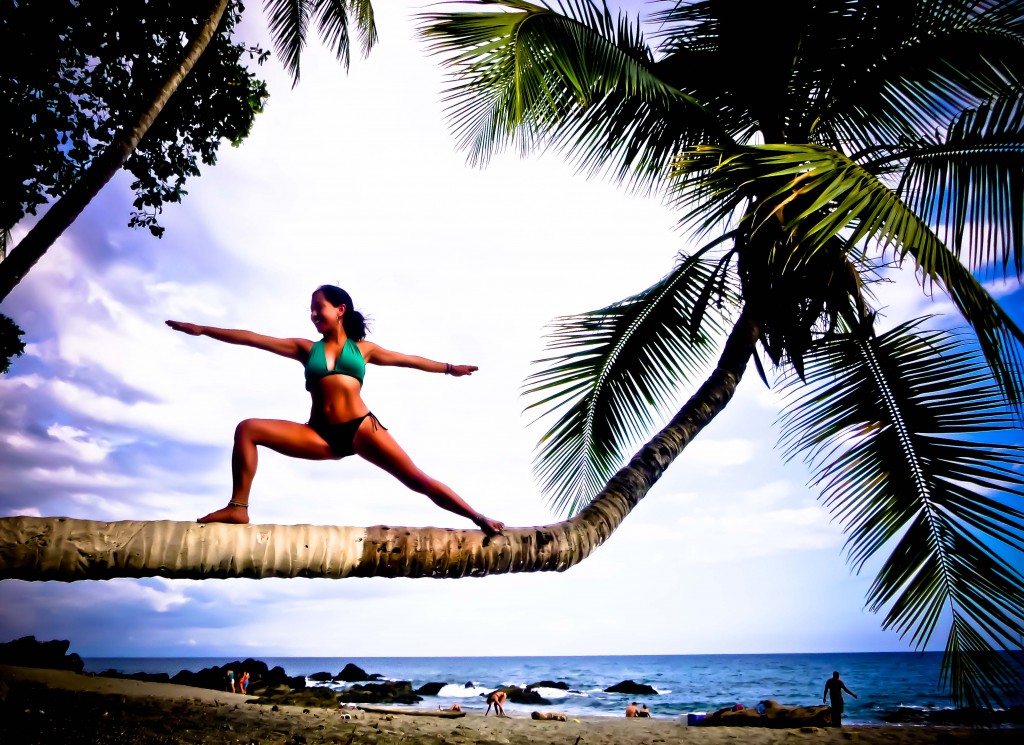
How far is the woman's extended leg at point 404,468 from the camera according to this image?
8.91ft

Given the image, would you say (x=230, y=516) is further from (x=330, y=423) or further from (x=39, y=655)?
(x=39, y=655)

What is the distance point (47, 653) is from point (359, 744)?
21.0m

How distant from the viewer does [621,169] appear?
18.8 feet

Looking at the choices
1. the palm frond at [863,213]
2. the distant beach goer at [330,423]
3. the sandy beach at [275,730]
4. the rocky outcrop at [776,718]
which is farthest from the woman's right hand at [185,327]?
the rocky outcrop at [776,718]

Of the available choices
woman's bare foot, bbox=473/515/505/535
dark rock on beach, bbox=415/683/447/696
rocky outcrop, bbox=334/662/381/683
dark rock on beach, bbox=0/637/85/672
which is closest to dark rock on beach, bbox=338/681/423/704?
dark rock on beach, bbox=415/683/447/696

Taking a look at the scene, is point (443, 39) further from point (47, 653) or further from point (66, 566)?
point (47, 653)

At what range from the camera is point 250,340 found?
9.22ft

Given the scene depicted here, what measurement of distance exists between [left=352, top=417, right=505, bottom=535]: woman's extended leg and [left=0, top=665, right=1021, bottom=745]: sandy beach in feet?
24.3

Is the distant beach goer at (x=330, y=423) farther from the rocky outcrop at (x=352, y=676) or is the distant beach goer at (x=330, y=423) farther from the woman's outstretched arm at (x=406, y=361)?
the rocky outcrop at (x=352, y=676)

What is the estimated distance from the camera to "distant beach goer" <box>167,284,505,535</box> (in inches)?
104

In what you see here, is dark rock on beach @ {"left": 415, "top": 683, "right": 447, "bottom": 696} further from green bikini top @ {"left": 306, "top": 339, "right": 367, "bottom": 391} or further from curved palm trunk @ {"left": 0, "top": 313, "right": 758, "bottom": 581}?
green bikini top @ {"left": 306, "top": 339, "right": 367, "bottom": 391}

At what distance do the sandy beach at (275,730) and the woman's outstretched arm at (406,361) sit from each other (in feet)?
24.6

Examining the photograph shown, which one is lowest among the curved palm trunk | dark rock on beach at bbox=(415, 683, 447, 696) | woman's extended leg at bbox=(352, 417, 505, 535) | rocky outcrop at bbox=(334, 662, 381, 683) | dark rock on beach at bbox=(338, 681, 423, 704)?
rocky outcrop at bbox=(334, 662, 381, 683)

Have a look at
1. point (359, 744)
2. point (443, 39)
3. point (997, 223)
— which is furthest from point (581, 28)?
point (359, 744)
